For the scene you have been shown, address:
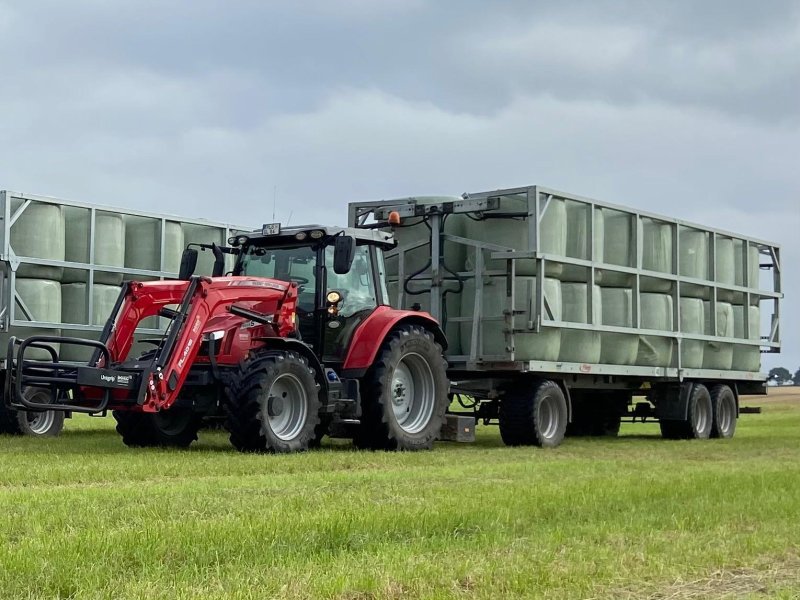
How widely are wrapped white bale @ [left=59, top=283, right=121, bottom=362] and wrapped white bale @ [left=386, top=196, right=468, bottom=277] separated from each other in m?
3.86

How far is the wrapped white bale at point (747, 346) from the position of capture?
64.0 ft

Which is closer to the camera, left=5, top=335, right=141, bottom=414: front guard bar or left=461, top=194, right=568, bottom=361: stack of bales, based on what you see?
left=5, top=335, right=141, bottom=414: front guard bar

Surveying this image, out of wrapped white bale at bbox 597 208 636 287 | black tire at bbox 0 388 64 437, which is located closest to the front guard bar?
black tire at bbox 0 388 64 437

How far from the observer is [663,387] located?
60.2 feet

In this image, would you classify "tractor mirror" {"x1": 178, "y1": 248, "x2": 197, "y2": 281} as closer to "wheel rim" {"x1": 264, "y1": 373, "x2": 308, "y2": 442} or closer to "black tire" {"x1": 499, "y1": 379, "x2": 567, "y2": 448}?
"wheel rim" {"x1": 264, "y1": 373, "x2": 308, "y2": 442}

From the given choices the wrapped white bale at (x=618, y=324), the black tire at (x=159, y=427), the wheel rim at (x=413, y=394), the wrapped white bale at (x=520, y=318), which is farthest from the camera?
the wrapped white bale at (x=618, y=324)

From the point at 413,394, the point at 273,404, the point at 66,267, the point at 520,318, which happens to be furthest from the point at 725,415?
the point at 66,267

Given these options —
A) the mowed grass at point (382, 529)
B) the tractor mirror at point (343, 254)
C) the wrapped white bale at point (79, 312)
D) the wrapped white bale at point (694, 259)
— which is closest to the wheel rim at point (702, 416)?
the wrapped white bale at point (694, 259)

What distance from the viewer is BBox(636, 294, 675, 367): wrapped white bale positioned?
1703 cm

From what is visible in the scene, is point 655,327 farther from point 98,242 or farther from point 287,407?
point 98,242

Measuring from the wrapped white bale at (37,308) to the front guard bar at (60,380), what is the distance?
10.3 feet

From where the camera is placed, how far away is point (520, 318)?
1492 centimetres

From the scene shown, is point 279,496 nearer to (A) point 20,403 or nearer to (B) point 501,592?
(B) point 501,592

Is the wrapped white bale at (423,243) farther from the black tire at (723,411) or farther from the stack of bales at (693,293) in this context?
the black tire at (723,411)
